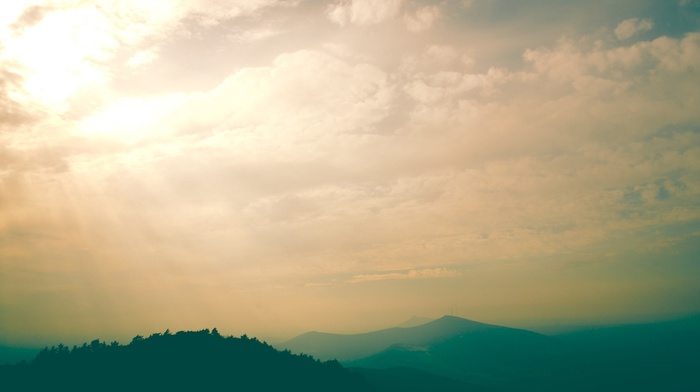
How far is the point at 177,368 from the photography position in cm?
9331

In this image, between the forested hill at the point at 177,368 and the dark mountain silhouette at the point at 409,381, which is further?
the dark mountain silhouette at the point at 409,381

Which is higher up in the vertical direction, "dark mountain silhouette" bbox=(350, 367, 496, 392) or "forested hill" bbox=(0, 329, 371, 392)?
"forested hill" bbox=(0, 329, 371, 392)

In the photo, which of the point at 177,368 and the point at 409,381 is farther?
the point at 409,381

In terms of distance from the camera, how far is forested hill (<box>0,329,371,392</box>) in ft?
277

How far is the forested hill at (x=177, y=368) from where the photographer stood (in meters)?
84.5

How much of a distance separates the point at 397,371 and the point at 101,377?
5704 inches

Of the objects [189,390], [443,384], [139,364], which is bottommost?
[443,384]

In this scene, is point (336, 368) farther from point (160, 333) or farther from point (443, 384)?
point (443, 384)

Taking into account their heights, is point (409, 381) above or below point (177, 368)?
below

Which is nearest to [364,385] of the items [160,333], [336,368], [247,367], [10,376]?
[336,368]

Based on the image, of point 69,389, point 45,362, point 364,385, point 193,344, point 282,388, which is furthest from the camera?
point 364,385

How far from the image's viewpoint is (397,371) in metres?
191

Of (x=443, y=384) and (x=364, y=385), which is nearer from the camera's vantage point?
(x=364, y=385)

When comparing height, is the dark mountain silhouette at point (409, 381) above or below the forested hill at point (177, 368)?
below
